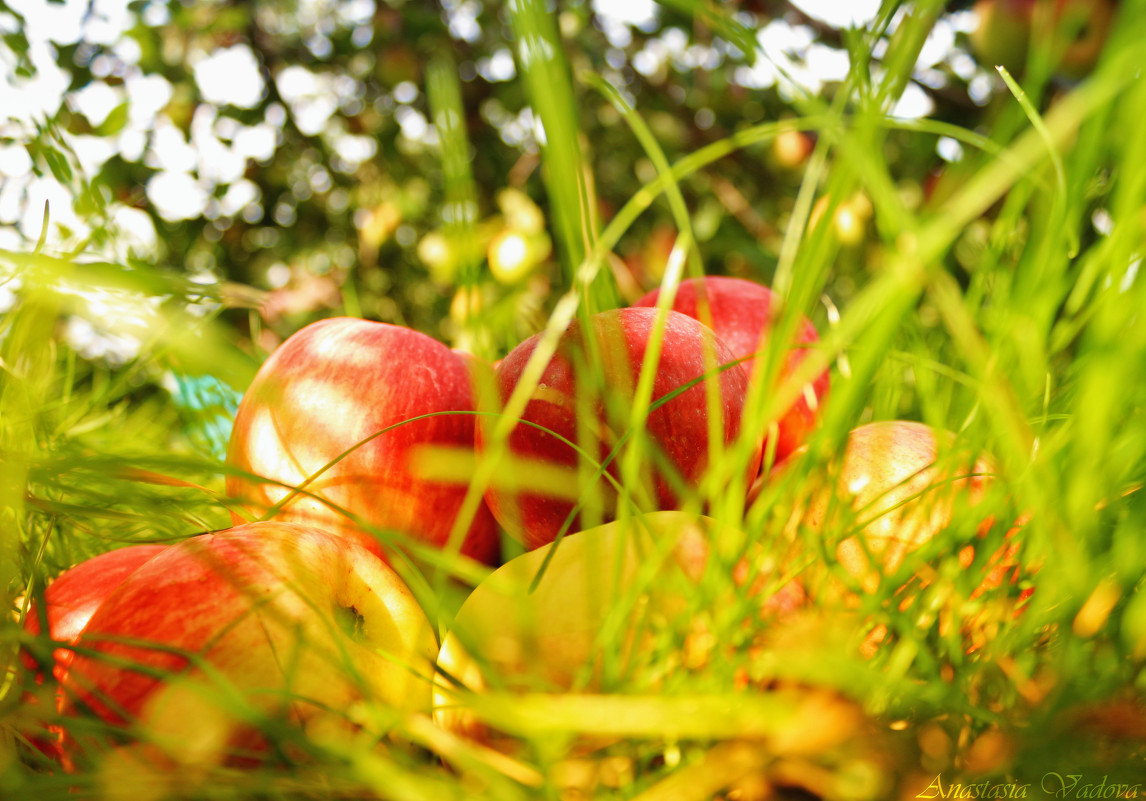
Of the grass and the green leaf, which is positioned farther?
the green leaf

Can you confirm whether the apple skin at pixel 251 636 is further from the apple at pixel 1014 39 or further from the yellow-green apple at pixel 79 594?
the apple at pixel 1014 39

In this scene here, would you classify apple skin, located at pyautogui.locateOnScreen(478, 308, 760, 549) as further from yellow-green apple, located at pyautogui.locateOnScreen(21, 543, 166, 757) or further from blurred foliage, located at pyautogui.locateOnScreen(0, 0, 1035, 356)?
blurred foliage, located at pyautogui.locateOnScreen(0, 0, 1035, 356)

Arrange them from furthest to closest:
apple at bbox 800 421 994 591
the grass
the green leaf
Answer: the green leaf < apple at bbox 800 421 994 591 < the grass

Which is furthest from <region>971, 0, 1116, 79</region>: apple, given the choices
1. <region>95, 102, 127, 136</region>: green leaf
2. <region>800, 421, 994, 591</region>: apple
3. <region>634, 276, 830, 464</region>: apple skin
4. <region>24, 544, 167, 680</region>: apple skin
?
<region>24, 544, 167, 680</region>: apple skin

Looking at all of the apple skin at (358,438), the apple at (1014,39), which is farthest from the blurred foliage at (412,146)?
the apple skin at (358,438)

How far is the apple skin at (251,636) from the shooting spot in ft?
0.73

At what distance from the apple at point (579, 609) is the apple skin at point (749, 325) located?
170mm

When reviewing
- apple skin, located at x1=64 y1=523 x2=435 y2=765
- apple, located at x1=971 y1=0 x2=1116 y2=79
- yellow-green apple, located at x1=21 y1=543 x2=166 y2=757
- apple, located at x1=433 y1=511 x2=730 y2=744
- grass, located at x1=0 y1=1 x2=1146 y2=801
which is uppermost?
apple, located at x1=971 y1=0 x2=1116 y2=79

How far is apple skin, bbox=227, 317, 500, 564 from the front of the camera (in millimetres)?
369

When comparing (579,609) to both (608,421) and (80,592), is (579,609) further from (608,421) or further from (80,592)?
(80,592)

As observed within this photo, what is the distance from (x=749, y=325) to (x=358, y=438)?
258mm

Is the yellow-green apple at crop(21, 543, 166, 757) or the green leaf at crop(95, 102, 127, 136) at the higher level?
the green leaf at crop(95, 102, 127, 136)

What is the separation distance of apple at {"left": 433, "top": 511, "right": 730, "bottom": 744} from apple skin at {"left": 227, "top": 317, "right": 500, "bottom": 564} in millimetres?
104

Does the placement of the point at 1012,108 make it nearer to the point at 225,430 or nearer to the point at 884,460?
the point at 884,460
